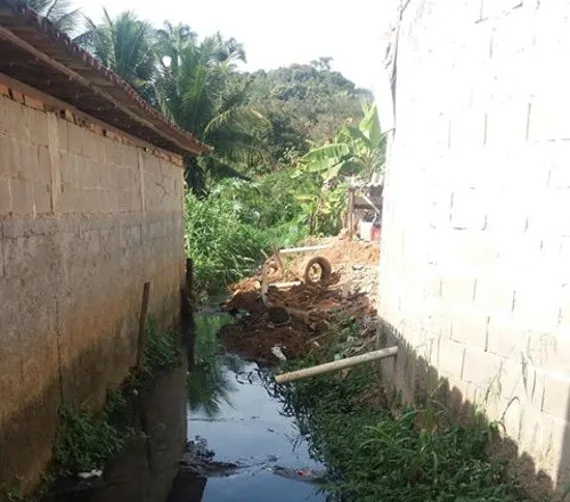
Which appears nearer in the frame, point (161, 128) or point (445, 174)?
point (445, 174)

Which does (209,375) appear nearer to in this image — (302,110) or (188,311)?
(188,311)

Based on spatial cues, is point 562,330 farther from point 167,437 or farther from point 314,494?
point 167,437

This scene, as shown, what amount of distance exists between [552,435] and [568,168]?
5.61ft

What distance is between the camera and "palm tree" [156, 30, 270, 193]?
866 inches

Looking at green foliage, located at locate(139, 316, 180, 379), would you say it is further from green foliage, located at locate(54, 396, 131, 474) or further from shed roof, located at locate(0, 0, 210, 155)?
shed roof, located at locate(0, 0, 210, 155)

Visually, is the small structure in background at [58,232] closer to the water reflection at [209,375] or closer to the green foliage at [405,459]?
the water reflection at [209,375]

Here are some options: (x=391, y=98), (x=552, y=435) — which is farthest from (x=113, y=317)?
(x=552, y=435)

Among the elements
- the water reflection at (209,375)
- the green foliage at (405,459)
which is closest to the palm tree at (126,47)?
the water reflection at (209,375)

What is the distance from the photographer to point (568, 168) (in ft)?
11.5

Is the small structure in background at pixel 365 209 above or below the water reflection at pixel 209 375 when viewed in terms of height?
above

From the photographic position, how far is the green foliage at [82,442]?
4.94 m

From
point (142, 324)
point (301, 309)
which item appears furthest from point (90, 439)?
point (301, 309)

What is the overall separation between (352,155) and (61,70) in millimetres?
15330

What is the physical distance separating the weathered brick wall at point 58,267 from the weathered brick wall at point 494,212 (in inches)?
129
